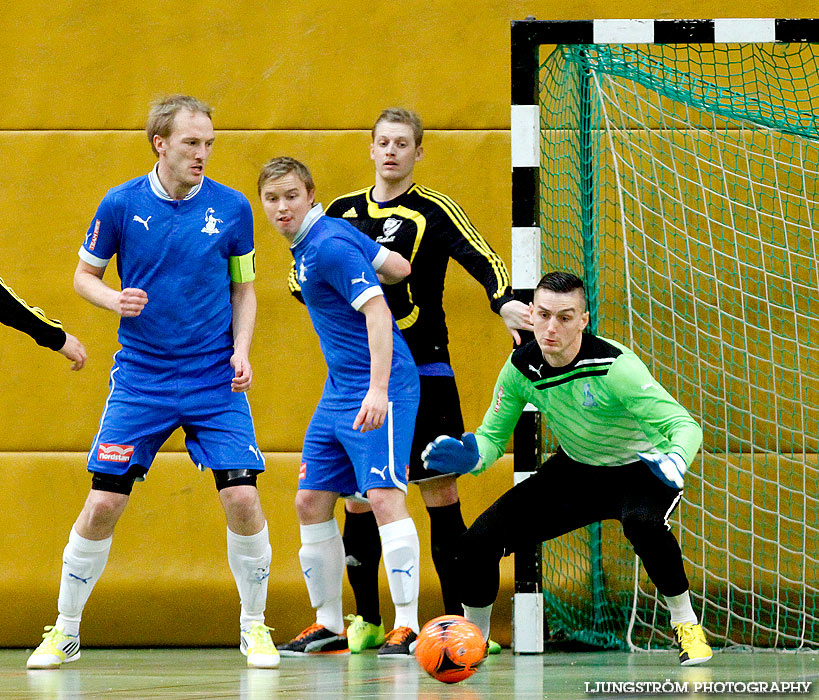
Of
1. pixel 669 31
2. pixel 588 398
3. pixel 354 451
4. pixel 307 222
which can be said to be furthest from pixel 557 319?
pixel 669 31

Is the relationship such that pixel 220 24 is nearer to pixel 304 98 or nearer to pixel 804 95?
pixel 304 98

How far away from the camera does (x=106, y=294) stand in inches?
159

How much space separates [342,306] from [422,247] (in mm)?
477

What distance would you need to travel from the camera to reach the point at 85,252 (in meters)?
4.20

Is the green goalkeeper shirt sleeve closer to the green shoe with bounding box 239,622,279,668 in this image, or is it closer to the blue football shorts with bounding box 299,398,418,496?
the blue football shorts with bounding box 299,398,418,496

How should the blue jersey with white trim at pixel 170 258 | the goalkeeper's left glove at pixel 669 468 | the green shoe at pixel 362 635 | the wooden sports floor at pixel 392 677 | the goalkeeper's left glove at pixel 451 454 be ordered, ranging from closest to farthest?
1. the wooden sports floor at pixel 392 677
2. the goalkeeper's left glove at pixel 669 468
3. the goalkeeper's left glove at pixel 451 454
4. the blue jersey with white trim at pixel 170 258
5. the green shoe at pixel 362 635

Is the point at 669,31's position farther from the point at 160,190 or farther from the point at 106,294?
the point at 106,294

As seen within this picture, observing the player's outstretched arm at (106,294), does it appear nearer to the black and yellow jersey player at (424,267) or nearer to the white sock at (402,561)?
the black and yellow jersey player at (424,267)

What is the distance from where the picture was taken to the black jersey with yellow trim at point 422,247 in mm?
4590

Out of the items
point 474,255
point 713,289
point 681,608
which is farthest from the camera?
point 713,289

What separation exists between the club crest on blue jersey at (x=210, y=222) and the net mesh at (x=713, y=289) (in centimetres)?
157

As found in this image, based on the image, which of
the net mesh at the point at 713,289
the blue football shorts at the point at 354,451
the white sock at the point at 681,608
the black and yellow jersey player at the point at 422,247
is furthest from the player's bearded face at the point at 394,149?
the white sock at the point at 681,608

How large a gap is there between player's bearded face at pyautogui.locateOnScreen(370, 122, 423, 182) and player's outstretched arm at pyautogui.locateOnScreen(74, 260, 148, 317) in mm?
1125

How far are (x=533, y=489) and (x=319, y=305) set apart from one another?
1.05 meters
